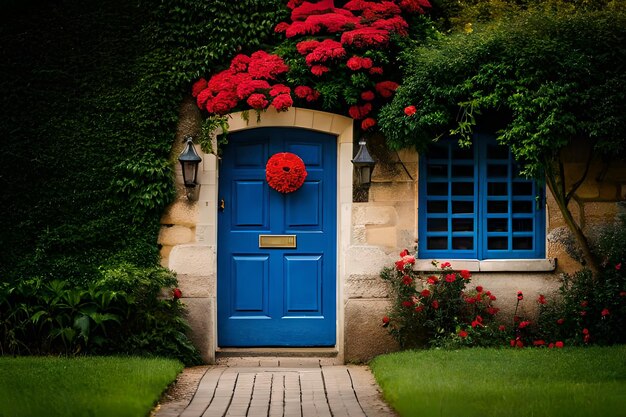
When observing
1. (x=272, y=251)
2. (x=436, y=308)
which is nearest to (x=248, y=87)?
(x=272, y=251)

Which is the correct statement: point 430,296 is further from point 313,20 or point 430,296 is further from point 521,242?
point 313,20

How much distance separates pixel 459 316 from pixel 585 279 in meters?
1.37

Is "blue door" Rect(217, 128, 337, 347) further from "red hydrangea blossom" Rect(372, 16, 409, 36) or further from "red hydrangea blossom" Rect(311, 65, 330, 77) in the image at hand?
"red hydrangea blossom" Rect(372, 16, 409, 36)

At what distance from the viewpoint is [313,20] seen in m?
9.44

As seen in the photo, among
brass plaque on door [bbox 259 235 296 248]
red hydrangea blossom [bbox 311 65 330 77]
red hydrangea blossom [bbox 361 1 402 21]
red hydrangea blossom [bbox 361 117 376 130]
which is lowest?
brass plaque on door [bbox 259 235 296 248]

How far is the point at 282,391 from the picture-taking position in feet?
25.0

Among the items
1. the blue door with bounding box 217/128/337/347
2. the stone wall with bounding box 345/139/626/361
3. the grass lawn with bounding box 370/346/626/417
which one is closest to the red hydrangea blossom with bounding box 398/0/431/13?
the stone wall with bounding box 345/139/626/361

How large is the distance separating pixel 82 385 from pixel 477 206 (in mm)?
4786

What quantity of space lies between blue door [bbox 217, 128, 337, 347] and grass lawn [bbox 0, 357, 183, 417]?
142 cm

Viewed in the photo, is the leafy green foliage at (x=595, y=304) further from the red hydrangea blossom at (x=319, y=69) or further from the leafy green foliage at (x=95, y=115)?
the leafy green foliage at (x=95, y=115)

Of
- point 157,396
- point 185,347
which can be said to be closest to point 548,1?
point 185,347

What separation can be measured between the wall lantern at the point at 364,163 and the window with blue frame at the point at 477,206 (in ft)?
2.39

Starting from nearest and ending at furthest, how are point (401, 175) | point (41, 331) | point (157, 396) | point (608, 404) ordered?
1. point (608, 404)
2. point (157, 396)
3. point (41, 331)
4. point (401, 175)

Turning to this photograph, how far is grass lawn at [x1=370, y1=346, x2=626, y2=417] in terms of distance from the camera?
6121 millimetres
